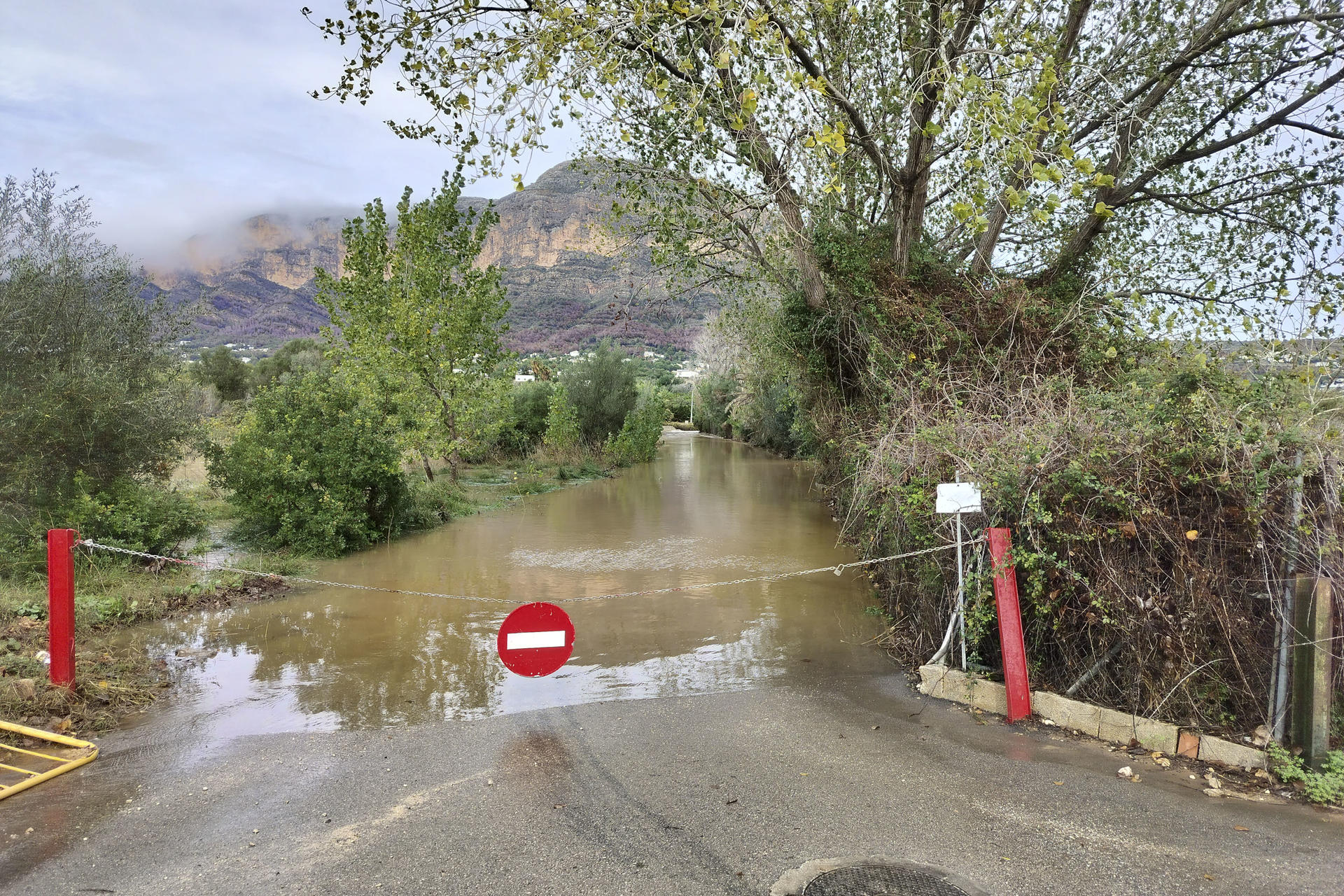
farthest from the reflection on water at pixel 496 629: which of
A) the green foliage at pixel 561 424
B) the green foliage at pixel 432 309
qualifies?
the green foliage at pixel 561 424

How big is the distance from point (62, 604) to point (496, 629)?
4190 mm

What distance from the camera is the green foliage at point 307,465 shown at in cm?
1221

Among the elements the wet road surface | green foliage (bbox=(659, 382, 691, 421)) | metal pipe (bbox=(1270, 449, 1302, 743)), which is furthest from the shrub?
metal pipe (bbox=(1270, 449, 1302, 743))

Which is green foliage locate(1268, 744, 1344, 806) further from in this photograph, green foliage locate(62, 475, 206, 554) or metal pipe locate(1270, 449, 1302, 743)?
green foliage locate(62, 475, 206, 554)

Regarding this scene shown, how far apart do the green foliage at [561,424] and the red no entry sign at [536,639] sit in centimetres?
2186

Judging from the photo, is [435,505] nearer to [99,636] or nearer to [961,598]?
[99,636]

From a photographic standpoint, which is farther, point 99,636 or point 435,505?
point 435,505

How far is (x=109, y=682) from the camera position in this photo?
20.3ft

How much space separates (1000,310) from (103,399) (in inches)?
488

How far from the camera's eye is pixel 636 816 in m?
4.11

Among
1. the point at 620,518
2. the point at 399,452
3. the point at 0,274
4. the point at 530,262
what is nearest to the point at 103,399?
the point at 0,274

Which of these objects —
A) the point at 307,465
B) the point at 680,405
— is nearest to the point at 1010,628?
the point at 307,465

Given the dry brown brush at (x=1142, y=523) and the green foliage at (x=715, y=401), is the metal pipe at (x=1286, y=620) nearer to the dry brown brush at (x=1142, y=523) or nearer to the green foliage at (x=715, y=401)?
the dry brown brush at (x=1142, y=523)

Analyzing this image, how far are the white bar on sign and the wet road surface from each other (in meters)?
0.59
